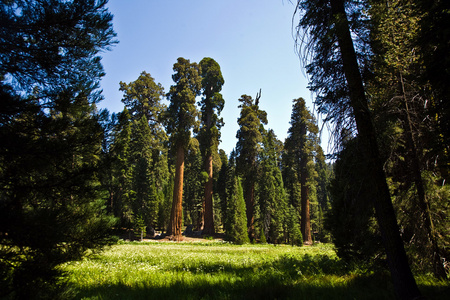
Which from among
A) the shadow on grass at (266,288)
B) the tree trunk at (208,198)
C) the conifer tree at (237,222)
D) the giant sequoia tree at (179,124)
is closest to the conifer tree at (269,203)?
the conifer tree at (237,222)

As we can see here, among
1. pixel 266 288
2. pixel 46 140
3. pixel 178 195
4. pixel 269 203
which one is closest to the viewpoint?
pixel 46 140

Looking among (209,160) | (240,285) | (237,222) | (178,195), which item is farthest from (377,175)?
(209,160)

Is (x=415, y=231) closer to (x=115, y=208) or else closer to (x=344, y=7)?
(x=344, y=7)

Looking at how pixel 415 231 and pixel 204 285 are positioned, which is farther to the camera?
pixel 415 231

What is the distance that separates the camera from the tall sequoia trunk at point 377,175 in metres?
4.46

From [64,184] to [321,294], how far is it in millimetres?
5076

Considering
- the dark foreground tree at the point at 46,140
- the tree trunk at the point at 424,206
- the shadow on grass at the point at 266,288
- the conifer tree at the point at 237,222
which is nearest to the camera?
the dark foreground tree at the point at 46,140

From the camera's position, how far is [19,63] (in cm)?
401

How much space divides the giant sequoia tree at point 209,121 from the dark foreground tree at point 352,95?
971 inches

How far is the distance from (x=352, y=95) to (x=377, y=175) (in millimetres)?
1718

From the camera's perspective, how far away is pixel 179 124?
2608 cm

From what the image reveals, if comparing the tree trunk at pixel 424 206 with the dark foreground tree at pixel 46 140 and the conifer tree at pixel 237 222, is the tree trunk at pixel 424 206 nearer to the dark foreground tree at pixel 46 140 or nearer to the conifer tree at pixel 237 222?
the dark foreground tree at pixel 46 140

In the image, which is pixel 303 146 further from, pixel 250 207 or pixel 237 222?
pixel 237 222

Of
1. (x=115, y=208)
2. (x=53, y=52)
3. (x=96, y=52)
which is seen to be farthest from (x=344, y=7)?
→ (x=115, y=208)
